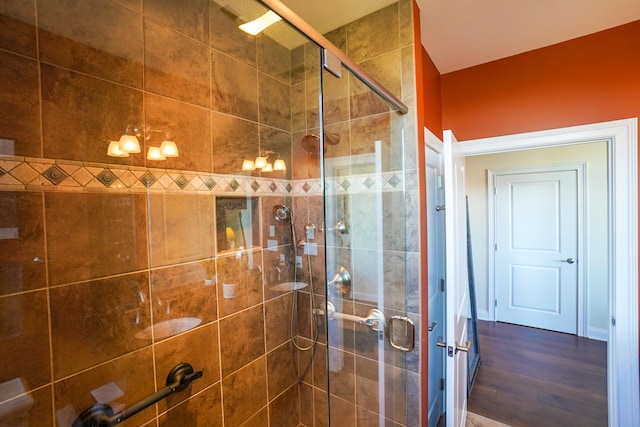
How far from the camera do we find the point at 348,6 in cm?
140

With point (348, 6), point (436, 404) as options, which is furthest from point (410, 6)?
point (436, 404)

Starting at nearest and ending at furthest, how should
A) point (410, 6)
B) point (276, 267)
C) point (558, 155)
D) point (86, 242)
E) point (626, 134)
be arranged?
point (86, 242), point (410, 6), point (626, 134), point (276, 267), point (558, 155)

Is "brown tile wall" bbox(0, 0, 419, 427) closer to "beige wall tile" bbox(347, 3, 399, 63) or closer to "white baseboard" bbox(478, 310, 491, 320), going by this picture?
"beige wall tile" bbox(347, 3, 399, 63)

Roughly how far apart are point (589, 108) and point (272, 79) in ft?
6.28

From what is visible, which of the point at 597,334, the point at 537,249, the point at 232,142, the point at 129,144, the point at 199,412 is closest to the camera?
the point at 129,144

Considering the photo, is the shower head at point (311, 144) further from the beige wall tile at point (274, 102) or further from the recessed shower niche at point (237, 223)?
the recessed shower niche at point (237, 223)

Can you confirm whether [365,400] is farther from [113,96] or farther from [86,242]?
[113,96]

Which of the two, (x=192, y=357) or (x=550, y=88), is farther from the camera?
(x=550, y=88)

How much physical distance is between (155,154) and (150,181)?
119 mm

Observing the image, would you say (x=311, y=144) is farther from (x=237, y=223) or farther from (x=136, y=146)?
(x=136, y=146)

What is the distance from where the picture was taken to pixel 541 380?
2.41 metres

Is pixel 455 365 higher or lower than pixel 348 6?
lower

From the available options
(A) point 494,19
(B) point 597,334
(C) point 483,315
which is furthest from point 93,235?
(B) point 597,334

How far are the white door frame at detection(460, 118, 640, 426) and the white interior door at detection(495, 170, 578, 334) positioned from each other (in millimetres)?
2189
